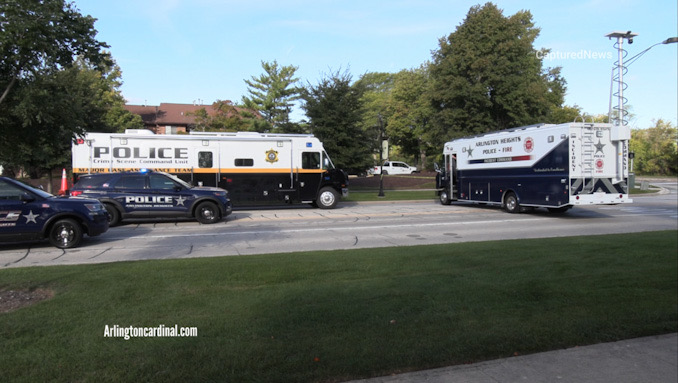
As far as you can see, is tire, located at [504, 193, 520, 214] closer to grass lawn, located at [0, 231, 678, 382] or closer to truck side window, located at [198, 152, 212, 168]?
grass lawn, located at [0, 231, 678, 382]

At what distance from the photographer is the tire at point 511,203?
17.7m

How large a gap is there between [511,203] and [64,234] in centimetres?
1524

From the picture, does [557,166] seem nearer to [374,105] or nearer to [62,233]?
[62,233]

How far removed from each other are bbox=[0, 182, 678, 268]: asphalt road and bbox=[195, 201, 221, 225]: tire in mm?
343

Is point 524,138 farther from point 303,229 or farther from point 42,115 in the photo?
point 42,115

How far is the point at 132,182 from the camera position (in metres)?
14.4

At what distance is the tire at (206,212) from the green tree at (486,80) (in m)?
21.6

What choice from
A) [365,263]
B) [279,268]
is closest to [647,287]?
[365,263]

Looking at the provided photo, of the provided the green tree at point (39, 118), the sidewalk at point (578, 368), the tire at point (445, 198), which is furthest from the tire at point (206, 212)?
the tire at point (445, 198)

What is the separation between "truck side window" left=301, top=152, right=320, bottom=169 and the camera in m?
19.9

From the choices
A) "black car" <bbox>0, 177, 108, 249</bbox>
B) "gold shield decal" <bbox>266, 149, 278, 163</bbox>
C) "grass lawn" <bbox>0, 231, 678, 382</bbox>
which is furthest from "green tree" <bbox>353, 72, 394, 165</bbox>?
"grass lawn" <bbox>0, 231, 678, 382</bbox>

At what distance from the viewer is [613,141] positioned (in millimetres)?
15750

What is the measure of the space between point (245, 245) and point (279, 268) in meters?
3.79

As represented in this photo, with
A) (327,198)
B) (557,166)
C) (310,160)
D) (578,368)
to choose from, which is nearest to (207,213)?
(310,160)
